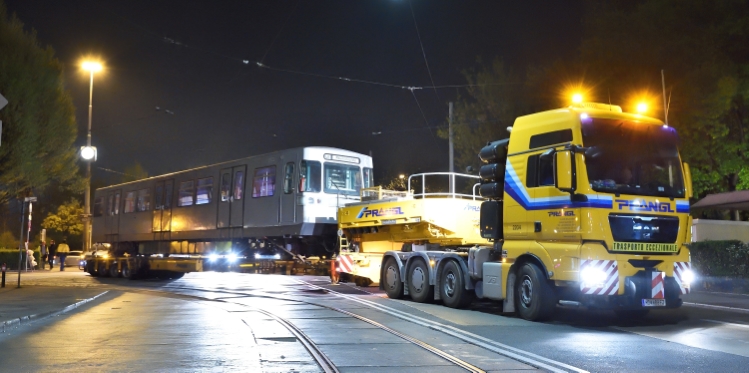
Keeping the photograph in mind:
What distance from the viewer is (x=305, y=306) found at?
15008 mm

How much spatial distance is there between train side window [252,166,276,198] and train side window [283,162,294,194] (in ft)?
1.75

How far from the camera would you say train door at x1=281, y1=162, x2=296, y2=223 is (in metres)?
19.8

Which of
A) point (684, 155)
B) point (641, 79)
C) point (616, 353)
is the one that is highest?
point (641, 79)

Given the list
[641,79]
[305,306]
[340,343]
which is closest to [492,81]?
[641,79]

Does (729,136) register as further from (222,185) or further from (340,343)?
(340,343)

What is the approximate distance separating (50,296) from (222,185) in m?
6.71

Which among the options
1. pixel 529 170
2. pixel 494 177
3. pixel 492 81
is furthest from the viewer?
pixel 492 81

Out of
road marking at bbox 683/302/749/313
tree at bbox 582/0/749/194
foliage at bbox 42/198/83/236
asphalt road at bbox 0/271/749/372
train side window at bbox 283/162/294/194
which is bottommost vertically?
asphalt road at bbox 0/271/749/372

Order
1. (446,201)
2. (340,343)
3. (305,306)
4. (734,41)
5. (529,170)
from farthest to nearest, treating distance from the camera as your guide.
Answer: (734,41) < (446,201) < (305,306) < (529,170) < (340,343)

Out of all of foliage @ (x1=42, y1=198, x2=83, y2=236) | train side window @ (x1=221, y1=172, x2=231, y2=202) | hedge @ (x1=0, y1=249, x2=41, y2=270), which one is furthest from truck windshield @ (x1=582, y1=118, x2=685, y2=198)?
foliage @ (x1=42, y1=198, x2=83, y2=236)

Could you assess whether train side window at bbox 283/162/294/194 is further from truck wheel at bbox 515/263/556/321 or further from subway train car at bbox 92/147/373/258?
truck wheel at bbox 515/263/556/321

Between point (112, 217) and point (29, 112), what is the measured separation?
37.8 ft

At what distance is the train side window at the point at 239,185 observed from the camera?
867 inches

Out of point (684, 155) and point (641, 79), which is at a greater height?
point (641, 79)
